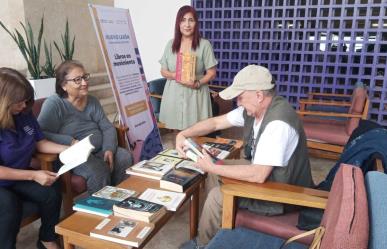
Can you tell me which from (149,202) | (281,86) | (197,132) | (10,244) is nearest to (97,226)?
(149,202)

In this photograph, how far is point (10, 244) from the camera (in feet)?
5.48

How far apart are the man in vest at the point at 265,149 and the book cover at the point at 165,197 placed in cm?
21

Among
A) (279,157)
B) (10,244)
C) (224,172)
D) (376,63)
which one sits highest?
(376,63)

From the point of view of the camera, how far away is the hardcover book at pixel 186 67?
2748 millimetres

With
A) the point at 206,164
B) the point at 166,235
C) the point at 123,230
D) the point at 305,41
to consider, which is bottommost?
the point at 166,235

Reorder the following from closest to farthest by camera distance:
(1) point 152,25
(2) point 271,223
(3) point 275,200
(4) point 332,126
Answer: (3) point 275,200 < (2) point 271,223 < (4) point 332,126 < (1) point 152,25

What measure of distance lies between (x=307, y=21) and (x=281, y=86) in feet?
2.85

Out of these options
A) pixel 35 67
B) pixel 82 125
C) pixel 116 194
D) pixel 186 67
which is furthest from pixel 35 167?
pixel 35 67

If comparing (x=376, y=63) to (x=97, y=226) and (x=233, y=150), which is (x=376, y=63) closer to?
(x=233, y=150)

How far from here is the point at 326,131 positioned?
3355 mm

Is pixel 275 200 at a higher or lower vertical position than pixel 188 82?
lower

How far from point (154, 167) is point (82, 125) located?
2.49 feet

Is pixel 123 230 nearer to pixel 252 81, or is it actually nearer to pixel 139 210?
pixel 139 210

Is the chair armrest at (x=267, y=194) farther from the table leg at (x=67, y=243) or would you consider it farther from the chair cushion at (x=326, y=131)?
the chair cushion at (x=326, y=131)
